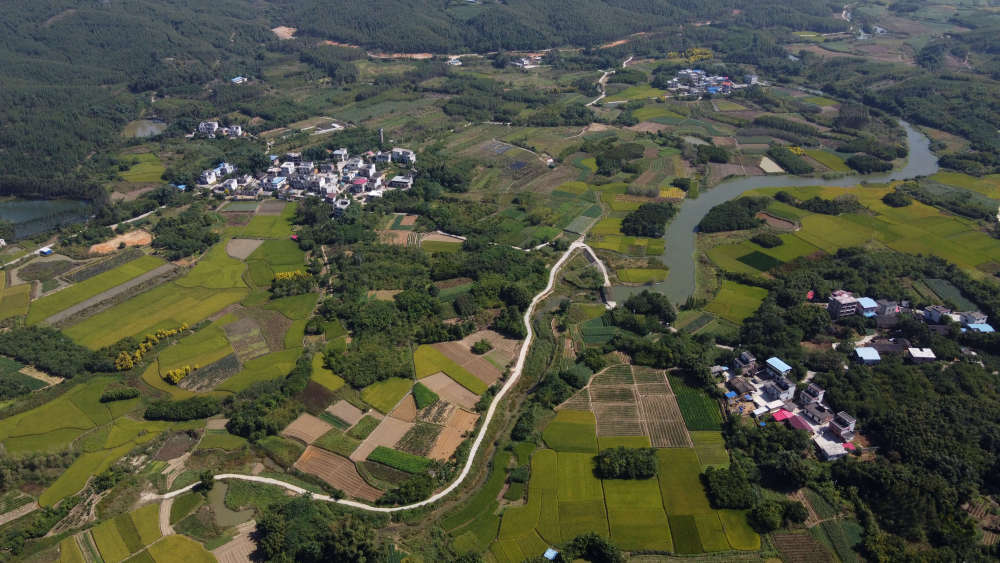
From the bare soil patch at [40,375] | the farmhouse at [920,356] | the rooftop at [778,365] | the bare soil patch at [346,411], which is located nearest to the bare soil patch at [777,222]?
the farmhouse at [920,356]

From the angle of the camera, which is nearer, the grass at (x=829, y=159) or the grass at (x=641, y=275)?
the grass at (x=641, y=275)

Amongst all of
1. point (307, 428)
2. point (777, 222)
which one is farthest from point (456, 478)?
point (777, 222)

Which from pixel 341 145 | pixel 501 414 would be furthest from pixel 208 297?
pixel 341 145

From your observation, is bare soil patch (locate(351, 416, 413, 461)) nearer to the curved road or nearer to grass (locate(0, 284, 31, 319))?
the curved road

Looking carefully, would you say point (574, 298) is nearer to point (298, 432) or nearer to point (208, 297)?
point (298, 432)

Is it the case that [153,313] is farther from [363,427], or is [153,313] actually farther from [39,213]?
[39,213]

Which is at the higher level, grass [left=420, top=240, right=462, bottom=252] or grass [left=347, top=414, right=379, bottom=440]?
grass [left=347, top=414, right=379, bottom=440]

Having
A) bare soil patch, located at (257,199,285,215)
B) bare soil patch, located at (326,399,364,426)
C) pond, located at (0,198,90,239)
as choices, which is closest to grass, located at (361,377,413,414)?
bare soil patch, located at (326,399,364,426)

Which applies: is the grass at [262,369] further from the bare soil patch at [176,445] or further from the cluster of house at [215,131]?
the cluster of house at [215,131]
